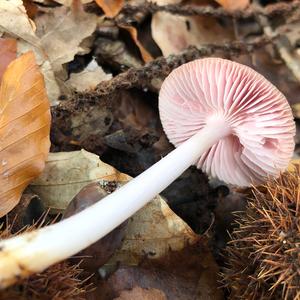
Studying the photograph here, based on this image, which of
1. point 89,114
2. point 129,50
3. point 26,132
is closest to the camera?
point 26,132

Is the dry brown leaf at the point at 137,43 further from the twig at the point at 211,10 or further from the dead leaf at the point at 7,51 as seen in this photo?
the dead leaf at the point at 7,51

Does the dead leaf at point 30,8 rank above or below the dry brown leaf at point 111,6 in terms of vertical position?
above

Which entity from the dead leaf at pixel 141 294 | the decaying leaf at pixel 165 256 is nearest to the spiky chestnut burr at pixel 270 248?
the decaying leaf at pixel 165 256

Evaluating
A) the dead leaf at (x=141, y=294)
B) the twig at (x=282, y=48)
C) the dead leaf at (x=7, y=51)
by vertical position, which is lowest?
the dead leaf at (x=141, y=294)

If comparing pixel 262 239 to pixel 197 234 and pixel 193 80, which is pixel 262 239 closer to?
pixel 197 234

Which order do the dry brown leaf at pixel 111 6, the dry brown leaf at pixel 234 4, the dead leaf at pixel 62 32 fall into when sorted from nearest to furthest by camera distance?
1. the dead leaf at pixel 62 32
2. the dry brown leaf at pixel 111 6
3. the dry brown leaf at pixel 234 4

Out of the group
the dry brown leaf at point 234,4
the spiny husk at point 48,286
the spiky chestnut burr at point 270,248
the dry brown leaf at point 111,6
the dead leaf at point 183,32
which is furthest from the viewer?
the dry brown leaf at point 234,4

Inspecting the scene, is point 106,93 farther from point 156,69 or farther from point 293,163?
point 293,163

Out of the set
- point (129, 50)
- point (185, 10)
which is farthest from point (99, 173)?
point (185, 10)
